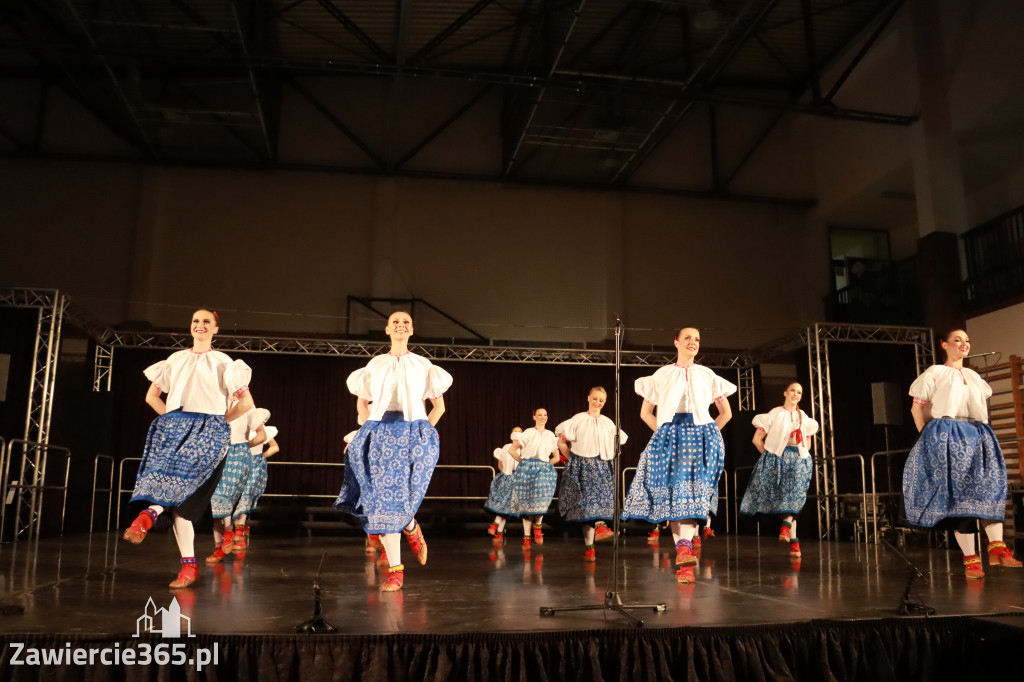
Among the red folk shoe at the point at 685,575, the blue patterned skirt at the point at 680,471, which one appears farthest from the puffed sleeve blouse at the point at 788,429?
the red folk shoe at the point at 685,575

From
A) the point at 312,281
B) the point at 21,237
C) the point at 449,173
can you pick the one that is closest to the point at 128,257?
the point at 21,237

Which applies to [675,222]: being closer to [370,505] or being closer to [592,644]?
[370,505]

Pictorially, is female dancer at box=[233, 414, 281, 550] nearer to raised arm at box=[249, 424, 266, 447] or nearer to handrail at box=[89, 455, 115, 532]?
raised arm at box=[249, 424, 266, 447]

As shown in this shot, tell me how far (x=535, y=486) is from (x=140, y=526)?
15.9 ft

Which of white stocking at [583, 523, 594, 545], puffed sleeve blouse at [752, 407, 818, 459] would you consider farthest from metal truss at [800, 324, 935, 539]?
white stocking at [583, 523, 594, 545]

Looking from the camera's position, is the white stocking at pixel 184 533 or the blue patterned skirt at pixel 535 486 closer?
the white stocking at pixel 184 533

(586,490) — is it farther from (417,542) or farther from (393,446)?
(393,446)

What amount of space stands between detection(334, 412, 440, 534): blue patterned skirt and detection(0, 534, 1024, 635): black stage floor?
0.42 metres

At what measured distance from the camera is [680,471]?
5129mm

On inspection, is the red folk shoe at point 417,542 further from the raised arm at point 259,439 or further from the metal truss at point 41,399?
the metal truss at point 41,399

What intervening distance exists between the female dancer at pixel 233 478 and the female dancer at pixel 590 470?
8.99 feet

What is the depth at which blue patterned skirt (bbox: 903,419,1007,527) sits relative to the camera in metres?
5.57

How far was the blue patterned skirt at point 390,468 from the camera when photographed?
450cm

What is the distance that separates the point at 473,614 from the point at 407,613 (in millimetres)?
292
